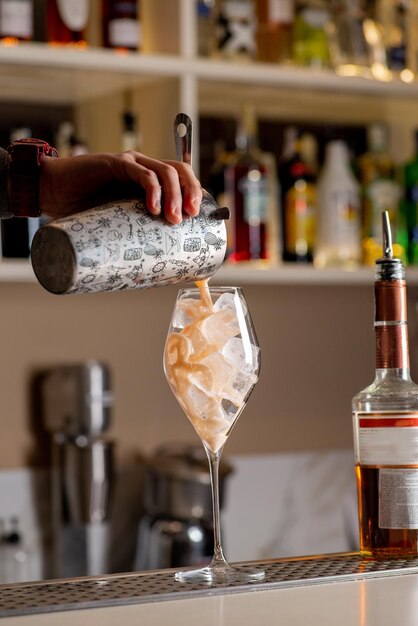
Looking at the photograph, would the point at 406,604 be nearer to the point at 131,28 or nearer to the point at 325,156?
the point at 131,28

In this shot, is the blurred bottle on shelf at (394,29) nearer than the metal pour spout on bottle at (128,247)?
No

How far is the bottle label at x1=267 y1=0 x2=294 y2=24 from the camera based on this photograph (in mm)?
2141

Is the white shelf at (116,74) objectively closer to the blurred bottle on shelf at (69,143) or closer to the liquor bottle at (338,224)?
the blurred bottle on shelf at (69,143)

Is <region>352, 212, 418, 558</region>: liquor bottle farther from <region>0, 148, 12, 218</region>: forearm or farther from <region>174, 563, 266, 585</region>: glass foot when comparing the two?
<region>0, 148, 12, 218</region>: forearm

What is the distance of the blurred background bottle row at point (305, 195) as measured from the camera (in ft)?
6.90

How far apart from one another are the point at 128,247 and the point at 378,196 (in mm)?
1484

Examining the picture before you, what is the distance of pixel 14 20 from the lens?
6.23ft

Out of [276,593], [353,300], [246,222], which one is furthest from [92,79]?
[276,593]

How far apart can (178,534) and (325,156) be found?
2.90 ft

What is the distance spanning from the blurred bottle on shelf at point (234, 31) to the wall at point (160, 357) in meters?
0.48

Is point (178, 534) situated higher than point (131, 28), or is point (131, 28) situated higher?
point (131, 28)

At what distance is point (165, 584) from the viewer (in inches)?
33.9

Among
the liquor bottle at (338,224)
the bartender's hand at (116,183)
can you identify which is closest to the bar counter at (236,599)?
the bartender's hand at (116,183)

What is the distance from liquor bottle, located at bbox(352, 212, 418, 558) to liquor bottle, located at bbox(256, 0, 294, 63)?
49.6 inches
